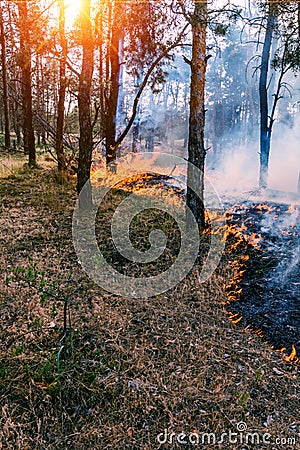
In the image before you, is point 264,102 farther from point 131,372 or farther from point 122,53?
point 131,372

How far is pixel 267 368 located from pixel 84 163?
5855 millimetres

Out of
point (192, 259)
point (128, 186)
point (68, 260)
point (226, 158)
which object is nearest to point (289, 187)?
point (128, 186)

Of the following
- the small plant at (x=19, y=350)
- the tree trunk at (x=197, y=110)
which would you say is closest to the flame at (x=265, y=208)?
the tree trunk at (x=197, y=110)

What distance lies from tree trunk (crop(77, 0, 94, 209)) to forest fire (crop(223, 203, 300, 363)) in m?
3.42

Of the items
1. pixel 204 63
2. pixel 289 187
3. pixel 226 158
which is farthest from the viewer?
pixel 226 158

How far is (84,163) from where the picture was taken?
26.6 ft

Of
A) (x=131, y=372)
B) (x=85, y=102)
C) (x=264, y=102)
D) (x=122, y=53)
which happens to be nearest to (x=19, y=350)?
(x=131, y=372)

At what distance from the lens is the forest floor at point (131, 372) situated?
3.11 metres

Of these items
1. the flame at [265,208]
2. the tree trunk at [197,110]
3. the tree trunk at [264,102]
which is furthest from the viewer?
the tree trunk at [264,102]

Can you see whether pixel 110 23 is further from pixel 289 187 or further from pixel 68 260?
pixel 289 187

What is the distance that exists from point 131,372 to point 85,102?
592 centimetres

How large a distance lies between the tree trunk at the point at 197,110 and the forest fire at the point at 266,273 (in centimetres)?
95

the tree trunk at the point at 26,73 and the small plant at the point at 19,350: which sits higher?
the tree trunk at the point at 26,73

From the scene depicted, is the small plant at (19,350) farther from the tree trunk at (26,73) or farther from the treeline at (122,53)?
the tree trunk at (26,73)
